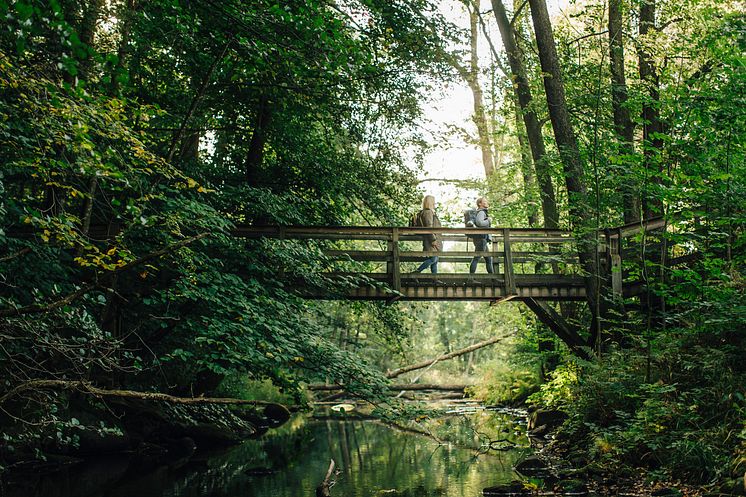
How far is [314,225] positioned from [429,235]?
2.23 meters

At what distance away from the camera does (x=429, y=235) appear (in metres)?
11.8

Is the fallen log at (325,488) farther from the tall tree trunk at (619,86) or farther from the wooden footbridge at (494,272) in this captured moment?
the tall tree trunk at (619,86)

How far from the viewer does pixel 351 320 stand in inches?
991

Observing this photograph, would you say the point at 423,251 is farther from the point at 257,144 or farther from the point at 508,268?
the point at 257,144

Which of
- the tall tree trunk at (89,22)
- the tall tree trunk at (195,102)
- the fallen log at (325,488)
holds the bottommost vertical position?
the fallen log at (325,488)

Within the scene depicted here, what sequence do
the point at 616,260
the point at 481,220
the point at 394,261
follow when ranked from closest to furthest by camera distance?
the point at 616,260 < the point at 394,261 < the point at 481,220

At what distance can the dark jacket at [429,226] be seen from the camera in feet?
38.6

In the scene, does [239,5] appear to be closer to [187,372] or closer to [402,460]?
[402,460]

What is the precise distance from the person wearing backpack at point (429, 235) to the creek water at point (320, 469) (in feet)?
10.1

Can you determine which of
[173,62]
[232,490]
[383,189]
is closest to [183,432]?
[232,490]

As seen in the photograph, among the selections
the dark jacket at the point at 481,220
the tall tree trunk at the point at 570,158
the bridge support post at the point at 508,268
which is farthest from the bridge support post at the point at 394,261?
the tall tree trunk at the point at 570,158

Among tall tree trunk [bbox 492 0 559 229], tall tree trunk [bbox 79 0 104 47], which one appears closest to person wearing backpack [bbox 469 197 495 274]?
tall tree trunk [bbox 492 0 559 229]

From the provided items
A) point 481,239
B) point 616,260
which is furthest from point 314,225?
point 616,260

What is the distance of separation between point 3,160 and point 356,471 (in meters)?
6.56
